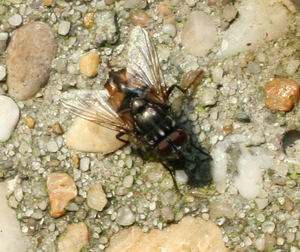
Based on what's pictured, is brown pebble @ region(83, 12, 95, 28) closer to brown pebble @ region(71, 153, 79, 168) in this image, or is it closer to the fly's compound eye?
brown pebble @ region(71, 153, 79, 168)

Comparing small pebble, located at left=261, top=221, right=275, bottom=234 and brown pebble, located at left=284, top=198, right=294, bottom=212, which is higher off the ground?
brown pebble, located at left=284, top=198, right=294, bottom=212

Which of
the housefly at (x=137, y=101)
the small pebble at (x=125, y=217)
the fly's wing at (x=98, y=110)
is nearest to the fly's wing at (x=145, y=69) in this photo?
the housefly at (x=137, y=101)

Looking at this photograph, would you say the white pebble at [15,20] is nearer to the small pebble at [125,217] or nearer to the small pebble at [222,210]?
the small pebble at [125,217]

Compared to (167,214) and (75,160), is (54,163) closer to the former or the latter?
(75,160)

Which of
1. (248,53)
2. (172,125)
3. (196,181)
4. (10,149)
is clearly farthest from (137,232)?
(248,53)

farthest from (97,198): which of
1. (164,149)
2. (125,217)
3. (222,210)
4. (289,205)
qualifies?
(289,205)

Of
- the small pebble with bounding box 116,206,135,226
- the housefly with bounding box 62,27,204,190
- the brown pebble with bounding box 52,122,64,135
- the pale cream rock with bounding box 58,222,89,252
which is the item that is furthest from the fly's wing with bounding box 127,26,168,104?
the pale cream rock with bounding box 58,222,89,252

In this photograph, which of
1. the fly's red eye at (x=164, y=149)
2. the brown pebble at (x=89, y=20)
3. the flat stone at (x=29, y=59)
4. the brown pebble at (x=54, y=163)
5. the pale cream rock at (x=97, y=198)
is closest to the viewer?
the fly's red eye at (x=164, y=149)
